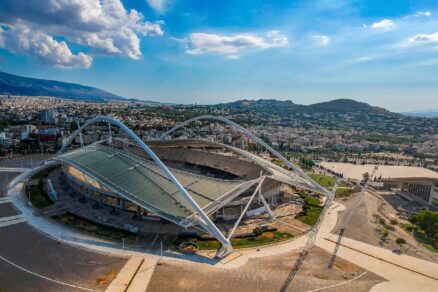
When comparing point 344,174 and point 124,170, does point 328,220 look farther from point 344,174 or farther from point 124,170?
point 344,174

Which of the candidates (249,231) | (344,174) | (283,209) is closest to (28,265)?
(249,231)

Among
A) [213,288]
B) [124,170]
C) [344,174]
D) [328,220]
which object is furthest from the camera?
[344,174]

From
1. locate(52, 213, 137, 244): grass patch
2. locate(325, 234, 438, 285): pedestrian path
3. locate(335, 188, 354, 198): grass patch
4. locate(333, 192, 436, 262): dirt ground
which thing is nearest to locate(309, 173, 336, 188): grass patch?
locate(335, 188, 354, 198): grass patch

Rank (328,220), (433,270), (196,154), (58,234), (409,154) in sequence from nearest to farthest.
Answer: (433,270) < (58,234) < (328,220) < (196,154) < (409,154)

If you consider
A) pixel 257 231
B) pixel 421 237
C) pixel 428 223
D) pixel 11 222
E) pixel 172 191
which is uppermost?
pixel 172 191

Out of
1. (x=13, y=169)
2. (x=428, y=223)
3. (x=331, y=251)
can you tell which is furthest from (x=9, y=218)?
(x=428, y=223)

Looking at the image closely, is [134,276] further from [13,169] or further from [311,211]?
[13,169]

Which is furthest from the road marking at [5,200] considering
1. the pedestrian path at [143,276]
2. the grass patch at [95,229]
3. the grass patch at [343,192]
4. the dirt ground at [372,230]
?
the grass patch at [343,192]

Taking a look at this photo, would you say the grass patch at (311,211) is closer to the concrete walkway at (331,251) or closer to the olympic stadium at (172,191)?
the olympic stadium at (172,191)

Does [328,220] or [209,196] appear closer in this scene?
[209,196]
